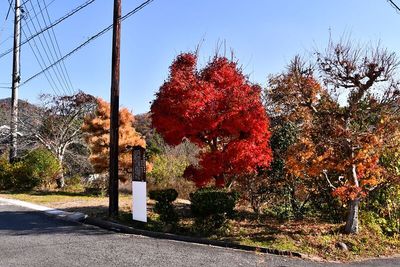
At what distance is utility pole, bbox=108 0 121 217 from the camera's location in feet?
39.0

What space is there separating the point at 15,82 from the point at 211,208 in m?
19.3

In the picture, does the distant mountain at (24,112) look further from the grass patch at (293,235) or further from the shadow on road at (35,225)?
the grass patch at (293,235)

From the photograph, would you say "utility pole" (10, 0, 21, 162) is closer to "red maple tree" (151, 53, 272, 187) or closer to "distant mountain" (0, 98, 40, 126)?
"distant mountain" (0, 98, 40, 126)

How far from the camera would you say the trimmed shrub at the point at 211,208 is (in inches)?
402

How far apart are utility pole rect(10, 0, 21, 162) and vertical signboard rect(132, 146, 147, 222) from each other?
14205 mm

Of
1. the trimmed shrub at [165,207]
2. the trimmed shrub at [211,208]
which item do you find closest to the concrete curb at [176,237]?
the trimmed shrub at [211,208]

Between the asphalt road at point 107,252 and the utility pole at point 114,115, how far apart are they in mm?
1355

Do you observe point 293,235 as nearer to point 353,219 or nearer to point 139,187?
point 353,219

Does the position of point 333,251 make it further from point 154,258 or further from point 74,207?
point 74,207

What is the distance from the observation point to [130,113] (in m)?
20.0

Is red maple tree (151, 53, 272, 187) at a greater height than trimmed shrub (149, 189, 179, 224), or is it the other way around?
red maple tree (151, 53, 272, 187)

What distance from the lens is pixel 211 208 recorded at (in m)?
10.2

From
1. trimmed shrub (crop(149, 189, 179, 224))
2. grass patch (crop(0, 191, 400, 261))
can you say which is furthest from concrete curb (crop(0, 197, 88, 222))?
trimmed shrub (crop(149, 189, 179, 224))

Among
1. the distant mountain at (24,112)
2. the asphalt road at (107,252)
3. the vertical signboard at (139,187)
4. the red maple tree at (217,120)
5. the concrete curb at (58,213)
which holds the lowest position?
the asphalt road at (107,252)
